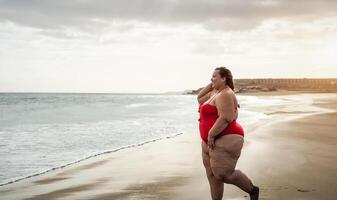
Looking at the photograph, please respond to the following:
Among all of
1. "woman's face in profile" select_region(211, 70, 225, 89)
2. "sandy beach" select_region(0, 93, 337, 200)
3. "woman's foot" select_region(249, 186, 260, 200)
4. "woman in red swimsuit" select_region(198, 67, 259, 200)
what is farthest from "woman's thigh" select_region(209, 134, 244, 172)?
"sandy beach" select_region(0, 93, 337, 200)

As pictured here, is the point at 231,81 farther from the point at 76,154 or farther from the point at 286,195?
the point at 76,154

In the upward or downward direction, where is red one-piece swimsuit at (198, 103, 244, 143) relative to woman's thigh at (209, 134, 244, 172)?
upward

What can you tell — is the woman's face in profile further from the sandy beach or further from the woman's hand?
the sandy beach

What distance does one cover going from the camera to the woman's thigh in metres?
5.03

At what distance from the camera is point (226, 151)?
16.5 ft

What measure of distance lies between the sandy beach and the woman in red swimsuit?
868 mm

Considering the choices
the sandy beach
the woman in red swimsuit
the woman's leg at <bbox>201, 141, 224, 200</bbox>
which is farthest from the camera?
the sandy beach

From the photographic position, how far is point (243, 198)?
5.85 metres

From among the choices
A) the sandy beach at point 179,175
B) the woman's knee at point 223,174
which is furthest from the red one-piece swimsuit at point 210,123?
the sandy beach at point 179,175

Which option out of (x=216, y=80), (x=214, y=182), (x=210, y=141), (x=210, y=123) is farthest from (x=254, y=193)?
(x=216, y=80)

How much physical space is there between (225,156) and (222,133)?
0.27 m

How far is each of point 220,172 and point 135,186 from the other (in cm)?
228

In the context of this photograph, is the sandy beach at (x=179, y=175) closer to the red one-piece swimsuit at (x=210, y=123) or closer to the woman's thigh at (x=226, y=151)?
the woman's thigh at (x=226, y=151)

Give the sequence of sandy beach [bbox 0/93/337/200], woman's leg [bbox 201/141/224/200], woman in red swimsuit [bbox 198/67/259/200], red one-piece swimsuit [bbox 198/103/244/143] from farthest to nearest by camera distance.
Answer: sandy beach [bbox 0/93/337/200] < woman's leg [bbox 201/141/224/200] < red one-piece swimsuit [bbox 198/103/244/143] < woman in red swimsuit [bbox 198/67/259/200]
